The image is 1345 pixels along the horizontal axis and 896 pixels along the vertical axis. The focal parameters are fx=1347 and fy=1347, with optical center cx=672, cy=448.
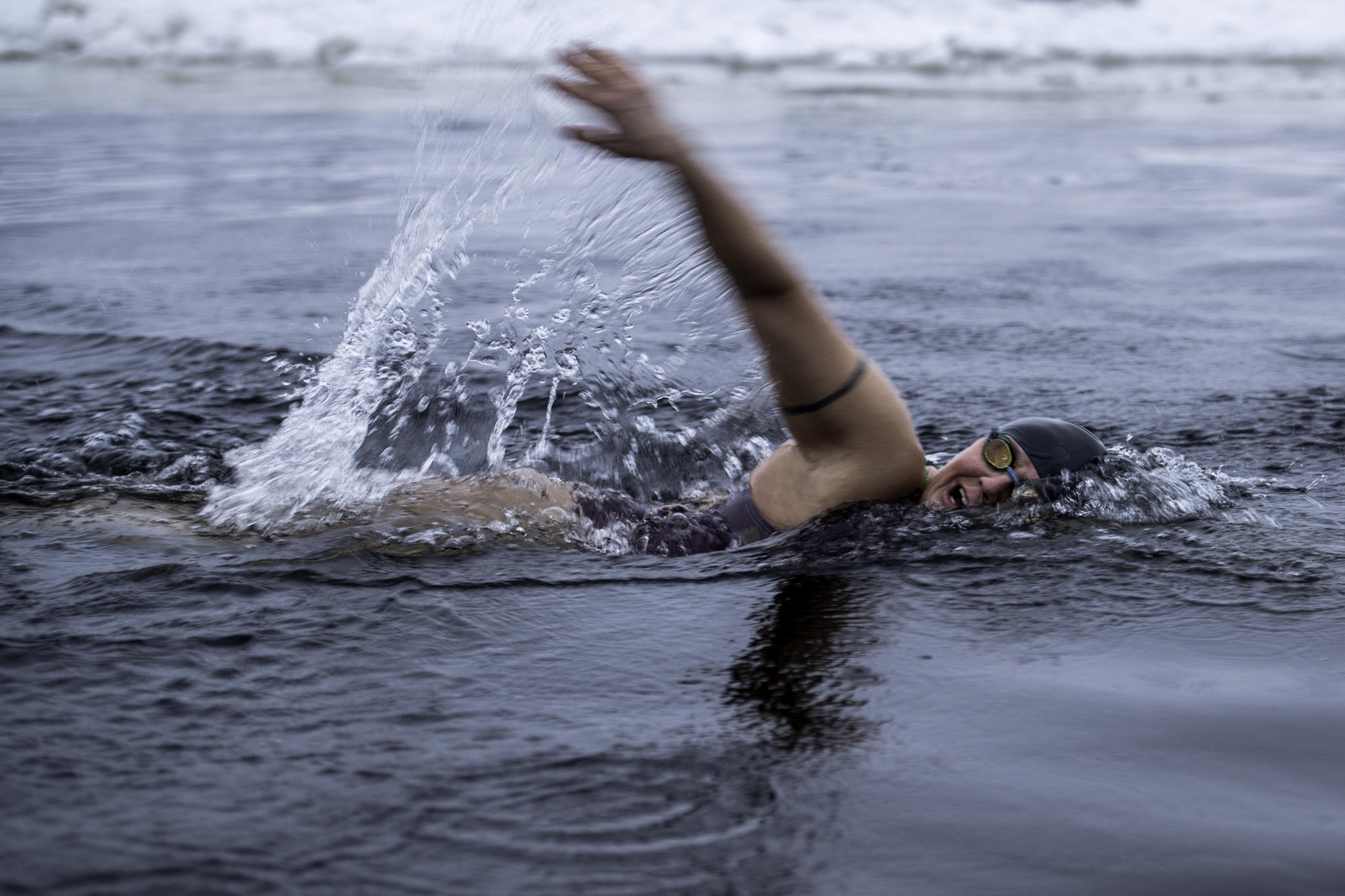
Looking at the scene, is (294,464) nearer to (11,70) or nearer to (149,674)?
(149,674)

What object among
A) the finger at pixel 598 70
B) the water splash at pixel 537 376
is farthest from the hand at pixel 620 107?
the water splash at pixel 537 376

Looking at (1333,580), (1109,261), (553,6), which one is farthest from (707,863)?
(1109,261)

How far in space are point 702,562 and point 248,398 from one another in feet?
9.07

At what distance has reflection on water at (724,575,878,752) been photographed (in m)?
2.57

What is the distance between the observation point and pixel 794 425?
10.9 feet

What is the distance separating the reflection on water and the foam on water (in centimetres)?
2369

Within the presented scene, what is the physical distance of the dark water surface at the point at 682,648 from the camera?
2.15m

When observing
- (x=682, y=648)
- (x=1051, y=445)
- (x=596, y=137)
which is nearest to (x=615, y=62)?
(x=596, y=137)

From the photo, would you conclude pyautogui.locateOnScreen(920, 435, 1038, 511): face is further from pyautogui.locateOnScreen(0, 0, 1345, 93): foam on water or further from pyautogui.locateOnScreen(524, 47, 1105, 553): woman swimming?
pyautogui.locateOnScreen(0, 0, 1345, 93): foam on water

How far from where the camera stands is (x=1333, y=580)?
3365 millimetres

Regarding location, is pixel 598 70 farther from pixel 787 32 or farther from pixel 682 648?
pixel 787 32

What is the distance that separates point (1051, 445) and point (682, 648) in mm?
1385

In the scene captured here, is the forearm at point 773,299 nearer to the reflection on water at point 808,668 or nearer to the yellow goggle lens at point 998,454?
the reflection on water at point 808,668

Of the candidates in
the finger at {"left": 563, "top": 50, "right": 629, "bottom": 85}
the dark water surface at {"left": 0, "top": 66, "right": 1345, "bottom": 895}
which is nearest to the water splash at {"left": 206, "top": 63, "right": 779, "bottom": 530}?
the dark water surface at {"left": 0, "top": 66, "right": 1345, "bottom": 895}
